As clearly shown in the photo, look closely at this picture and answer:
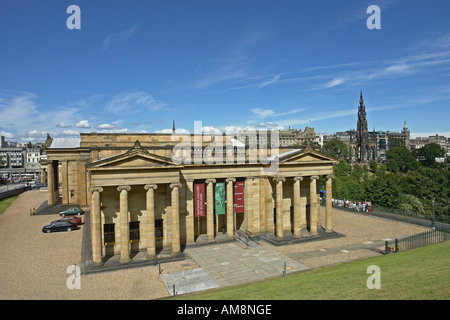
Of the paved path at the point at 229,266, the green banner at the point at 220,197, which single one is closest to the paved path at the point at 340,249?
the paved path at the point at 229,266

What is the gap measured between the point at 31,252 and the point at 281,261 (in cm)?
2504

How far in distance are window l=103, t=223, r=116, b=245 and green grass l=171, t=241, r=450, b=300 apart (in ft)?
40.6

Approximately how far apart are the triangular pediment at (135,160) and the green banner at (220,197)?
279 inches

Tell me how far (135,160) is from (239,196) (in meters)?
13.1

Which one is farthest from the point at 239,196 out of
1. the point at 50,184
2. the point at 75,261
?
the point at 50,184

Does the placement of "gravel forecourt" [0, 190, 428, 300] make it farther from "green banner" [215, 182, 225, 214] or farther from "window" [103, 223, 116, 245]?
"green banner" [215, 182, 225, 214]

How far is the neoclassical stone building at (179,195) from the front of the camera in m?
26.5

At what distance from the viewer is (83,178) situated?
158 ft

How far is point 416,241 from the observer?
30625mm

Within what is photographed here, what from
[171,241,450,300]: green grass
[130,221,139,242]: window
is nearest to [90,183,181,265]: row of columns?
[130,221,139,242]: window

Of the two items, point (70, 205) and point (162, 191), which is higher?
point (162, 191)

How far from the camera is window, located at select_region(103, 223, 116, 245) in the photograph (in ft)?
93.9
